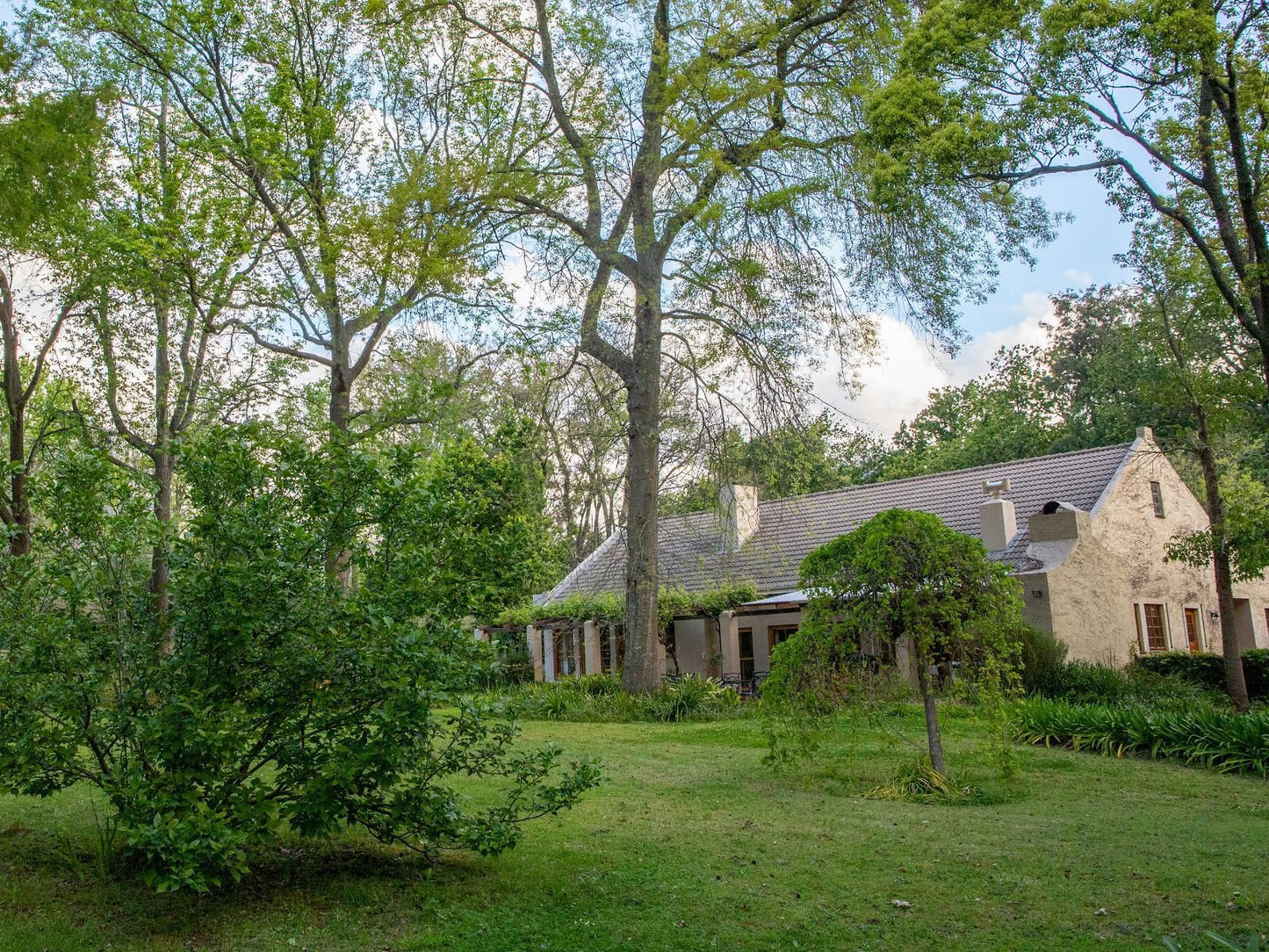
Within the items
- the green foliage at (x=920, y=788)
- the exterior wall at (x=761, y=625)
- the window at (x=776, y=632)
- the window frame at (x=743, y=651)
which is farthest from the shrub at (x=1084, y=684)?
the window frame at (x=743, y=651)

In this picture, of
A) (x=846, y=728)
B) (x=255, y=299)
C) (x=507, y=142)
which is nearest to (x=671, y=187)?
(x=507, y=142)

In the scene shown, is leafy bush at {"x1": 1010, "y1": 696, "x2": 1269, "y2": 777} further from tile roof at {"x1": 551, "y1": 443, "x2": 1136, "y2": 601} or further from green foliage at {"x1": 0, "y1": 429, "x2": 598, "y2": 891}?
tile roof at {"x1": 551, "y1": 443, "x2": 1136, "y2": 601}

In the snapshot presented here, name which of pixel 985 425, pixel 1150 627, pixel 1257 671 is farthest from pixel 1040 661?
pixel 985 425

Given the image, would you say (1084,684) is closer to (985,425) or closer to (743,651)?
(743,651)

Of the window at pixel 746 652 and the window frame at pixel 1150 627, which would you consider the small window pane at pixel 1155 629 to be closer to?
the window frame at pixel 1150 627

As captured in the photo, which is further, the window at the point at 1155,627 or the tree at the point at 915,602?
the window at the point at 1155,627

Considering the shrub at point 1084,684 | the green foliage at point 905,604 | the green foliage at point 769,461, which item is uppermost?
the green foliage at point 769,461

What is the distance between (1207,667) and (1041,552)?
3.77m

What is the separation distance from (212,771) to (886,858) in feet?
14.9

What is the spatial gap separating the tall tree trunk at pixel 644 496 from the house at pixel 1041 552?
39.3 inches

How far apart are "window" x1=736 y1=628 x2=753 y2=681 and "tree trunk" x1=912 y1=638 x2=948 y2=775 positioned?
1483cm

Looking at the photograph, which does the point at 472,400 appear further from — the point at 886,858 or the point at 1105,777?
the point at 886,858

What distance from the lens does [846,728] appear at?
14.2 meters

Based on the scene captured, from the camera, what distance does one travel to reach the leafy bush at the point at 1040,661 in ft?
53.7
